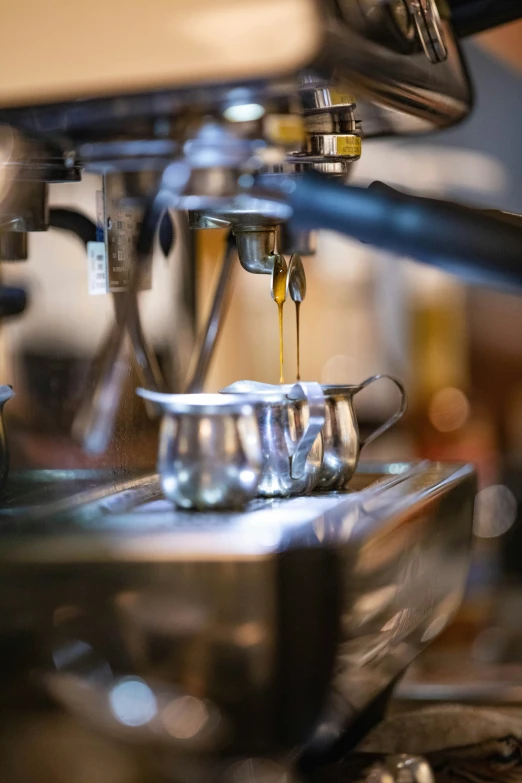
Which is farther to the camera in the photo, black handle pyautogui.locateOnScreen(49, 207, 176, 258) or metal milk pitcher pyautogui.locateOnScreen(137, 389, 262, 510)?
black handle pyautogui.locateOnScreen(49, 207, 176, 258)

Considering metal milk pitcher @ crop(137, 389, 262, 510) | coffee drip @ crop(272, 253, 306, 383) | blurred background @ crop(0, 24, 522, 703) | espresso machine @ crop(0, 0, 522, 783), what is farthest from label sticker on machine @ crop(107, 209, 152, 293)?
blurred background @ crop(0, 24, 522, 703)

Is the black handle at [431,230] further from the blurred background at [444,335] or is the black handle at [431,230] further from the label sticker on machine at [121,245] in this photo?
the blurred background at [444,335]

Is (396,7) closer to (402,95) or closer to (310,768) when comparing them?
(402,95)

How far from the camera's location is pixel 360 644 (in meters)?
0.59

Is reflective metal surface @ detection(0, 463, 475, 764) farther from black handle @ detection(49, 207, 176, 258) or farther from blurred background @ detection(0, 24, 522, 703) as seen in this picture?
blurred background @ detection(0, 24, 522, 703)

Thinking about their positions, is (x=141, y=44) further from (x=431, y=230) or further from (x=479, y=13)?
(x=479, y=13)

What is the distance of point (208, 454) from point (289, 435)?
0.45ft

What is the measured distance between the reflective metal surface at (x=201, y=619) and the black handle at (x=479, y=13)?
1.67 feet

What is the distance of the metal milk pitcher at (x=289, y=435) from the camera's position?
0.71 m

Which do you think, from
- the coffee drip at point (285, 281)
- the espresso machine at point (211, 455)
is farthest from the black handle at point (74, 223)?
the coffee drip at point (285, 281)

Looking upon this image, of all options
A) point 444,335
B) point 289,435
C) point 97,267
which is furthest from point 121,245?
point 444,335

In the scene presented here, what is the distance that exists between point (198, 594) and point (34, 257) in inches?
13.9

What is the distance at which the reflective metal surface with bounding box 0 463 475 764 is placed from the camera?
522mm

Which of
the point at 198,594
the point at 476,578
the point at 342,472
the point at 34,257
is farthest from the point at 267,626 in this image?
the point at 476,578
